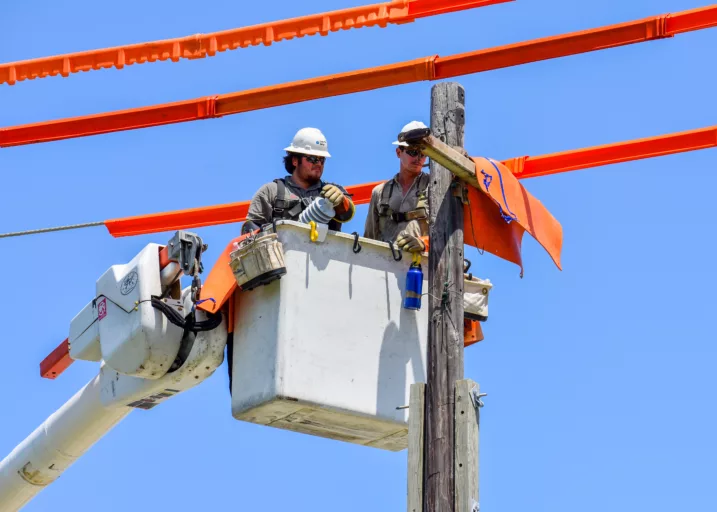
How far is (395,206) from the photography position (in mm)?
12016

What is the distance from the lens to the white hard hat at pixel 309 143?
11992mm

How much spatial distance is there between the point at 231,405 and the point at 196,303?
0.79 m

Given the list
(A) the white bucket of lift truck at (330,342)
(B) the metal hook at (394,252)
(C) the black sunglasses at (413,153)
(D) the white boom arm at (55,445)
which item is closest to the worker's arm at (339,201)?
(A) the white bucket of lift truck at (330,342)

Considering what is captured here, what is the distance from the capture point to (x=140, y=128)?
46.4 feet

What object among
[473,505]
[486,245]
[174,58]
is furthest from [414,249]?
[174,58]

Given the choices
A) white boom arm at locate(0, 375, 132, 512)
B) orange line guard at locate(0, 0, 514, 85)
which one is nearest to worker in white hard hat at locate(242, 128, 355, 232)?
orange line guard at locate(0, 0, 514, 85)

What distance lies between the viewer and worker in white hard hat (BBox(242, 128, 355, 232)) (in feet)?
37.9

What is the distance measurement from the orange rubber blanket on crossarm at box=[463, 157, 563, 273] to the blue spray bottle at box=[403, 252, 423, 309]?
41cm

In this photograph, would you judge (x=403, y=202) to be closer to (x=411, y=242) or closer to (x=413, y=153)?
(x=413, y=153)

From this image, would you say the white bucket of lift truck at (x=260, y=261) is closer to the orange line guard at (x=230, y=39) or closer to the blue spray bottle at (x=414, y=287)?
the blue spray bottle at (x=414, y=287)

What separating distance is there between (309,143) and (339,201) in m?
0.85

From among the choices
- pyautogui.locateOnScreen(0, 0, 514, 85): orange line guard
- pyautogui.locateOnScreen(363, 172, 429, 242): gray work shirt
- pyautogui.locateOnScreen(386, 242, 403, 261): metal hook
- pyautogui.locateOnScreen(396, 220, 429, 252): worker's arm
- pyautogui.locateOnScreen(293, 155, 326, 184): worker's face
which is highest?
pyautogui.locateOnScreen(0, 0, 514, 85): orange line guard

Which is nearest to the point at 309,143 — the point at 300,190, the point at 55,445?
the point at 300,190

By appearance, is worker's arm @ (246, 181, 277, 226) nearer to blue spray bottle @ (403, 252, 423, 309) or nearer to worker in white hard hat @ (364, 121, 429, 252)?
worker in white hard hat @ (364, 121, 429, 252)
